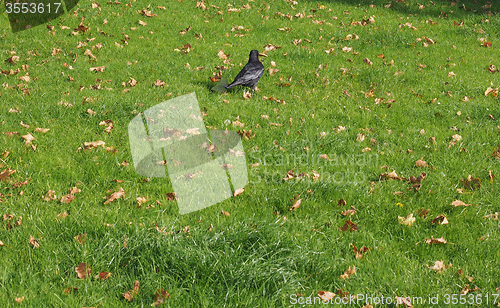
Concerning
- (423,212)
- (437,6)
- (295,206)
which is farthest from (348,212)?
(437,6)

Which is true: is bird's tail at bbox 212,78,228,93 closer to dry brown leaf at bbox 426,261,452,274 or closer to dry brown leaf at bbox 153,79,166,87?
dry brown leaf at bbox 153,79,166,87

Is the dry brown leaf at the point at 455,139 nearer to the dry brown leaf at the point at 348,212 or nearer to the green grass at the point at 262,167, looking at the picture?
the green grass at the point at 262,167

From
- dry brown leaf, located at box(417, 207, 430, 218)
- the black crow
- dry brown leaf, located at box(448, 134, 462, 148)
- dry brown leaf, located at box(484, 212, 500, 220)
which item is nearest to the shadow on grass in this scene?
the black crow

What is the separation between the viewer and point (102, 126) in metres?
5.32

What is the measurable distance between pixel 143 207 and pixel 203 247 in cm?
98

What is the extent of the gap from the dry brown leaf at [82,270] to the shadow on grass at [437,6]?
10623 millimetres

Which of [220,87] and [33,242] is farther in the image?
[220,87]

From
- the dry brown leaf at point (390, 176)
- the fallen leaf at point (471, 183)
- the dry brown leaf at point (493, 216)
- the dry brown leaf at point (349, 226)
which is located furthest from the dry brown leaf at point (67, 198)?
the fallen leaf at point (471, 183)

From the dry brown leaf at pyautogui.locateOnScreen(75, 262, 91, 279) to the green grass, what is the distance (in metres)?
0.04

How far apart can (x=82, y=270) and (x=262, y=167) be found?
2.29m

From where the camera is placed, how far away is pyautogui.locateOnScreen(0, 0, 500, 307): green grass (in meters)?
2.85

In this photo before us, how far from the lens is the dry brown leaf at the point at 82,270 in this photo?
2.78 metres

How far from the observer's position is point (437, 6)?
11539 mm

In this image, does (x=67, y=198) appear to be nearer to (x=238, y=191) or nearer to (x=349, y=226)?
(x=238, y=191)
